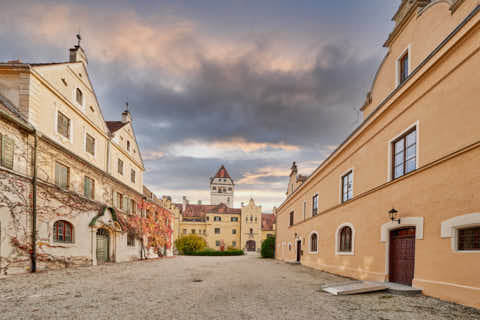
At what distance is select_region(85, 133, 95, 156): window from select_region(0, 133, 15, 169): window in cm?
645

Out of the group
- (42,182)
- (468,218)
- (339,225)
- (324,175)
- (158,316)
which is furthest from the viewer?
(324,175)

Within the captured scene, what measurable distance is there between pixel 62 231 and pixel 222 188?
235 feet

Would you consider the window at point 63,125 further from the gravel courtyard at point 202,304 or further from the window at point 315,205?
the window at point 315,205

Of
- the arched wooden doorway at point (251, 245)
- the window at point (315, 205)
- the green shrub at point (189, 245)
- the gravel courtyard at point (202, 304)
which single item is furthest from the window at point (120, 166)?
the arched wooden doorway at point (251, 245)

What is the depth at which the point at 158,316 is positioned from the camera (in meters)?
5.56

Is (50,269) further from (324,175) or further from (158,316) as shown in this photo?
(324,175)

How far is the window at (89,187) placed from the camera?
17116 millimetres

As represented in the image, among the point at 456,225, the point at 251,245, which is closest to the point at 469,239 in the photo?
the point at 456,225

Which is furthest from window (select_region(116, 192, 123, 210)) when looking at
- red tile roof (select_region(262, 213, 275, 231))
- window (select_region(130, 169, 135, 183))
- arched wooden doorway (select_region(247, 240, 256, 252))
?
red tile roof (select_region(262, 213, 275, 231))

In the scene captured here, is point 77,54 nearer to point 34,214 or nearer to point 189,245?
point 34,214

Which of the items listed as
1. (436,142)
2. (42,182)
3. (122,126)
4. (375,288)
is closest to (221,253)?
(122,126)

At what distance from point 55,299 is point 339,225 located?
1273 centimetres

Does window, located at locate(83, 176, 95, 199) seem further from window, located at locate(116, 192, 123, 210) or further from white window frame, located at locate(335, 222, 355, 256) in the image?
white window frame, located at locate(335, 222, 355, 256)

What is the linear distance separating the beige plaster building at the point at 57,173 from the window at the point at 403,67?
16658 mm
